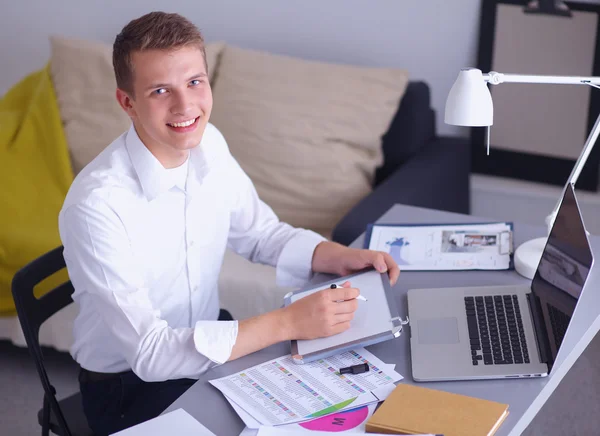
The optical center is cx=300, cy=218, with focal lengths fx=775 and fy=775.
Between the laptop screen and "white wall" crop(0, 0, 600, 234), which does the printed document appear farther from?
"white wall" crop(0, 0, 600, 234)

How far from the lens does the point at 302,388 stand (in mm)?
1350

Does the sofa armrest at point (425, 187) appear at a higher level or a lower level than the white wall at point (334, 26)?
lower

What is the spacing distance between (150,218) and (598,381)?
164 cm

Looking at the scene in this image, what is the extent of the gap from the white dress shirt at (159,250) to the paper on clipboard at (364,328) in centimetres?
14

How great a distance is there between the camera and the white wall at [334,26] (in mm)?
2887

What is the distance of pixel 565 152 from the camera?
2.83 m

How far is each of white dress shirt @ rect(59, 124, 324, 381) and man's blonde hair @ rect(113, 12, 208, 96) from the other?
5.5 inches

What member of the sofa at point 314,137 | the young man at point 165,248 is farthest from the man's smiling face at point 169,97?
the sofa at point 314,137

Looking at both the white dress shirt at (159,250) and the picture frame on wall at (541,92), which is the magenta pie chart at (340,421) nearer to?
the white dress shirt at (159,250)

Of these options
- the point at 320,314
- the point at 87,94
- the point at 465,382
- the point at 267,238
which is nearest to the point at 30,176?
the point at 87,94

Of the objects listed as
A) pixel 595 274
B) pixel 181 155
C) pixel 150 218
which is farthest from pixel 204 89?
pixel 595 274

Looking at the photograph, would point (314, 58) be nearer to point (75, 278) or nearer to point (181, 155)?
point (181, 155)

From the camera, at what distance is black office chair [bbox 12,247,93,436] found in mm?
1655

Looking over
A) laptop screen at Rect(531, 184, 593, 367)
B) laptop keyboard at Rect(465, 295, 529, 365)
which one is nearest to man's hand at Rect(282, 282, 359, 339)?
laptop keyboard at Rect(465, 295, 529, 365)
